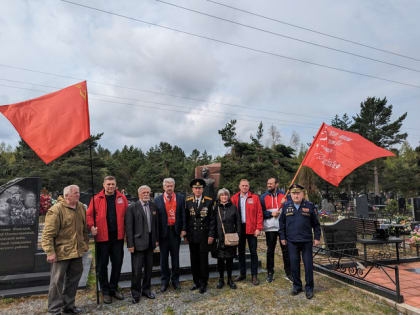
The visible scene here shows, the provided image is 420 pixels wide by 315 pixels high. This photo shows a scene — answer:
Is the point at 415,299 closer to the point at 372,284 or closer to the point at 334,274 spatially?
the point at 372,284

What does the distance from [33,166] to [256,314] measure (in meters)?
27.4

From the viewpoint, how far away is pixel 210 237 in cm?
511

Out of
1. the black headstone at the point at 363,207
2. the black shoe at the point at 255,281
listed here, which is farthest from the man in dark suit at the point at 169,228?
the black headstone at the point at 363,207

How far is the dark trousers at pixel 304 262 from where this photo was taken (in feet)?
16.1

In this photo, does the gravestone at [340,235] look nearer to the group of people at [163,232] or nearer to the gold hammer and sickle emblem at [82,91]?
the group of people at [163,232]

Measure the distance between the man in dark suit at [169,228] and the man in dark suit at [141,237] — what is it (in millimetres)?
221

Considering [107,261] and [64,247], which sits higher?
[64,247]

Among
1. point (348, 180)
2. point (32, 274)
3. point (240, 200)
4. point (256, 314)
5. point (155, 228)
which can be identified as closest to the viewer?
point (256, 314)

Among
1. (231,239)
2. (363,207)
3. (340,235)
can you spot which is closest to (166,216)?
(231,239)

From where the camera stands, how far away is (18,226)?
5375mm

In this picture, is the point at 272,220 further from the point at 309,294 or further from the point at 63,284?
the point at 63,284

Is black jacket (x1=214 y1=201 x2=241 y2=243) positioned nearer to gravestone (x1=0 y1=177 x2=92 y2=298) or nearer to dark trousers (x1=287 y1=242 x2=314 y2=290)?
dark trousers (x1=287 y1=242 x2=314 y2=290)

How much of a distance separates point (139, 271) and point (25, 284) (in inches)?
88.5

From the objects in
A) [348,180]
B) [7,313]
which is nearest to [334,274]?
[7,313]
